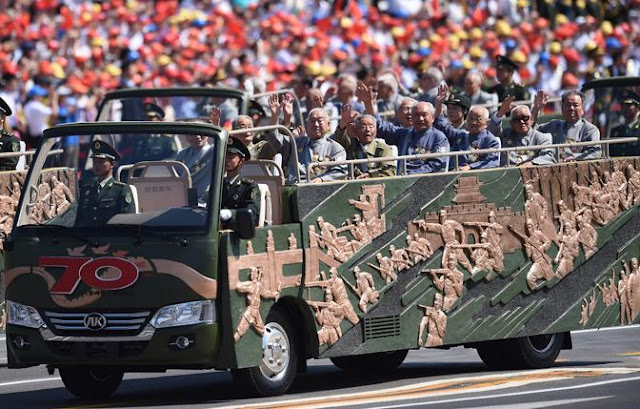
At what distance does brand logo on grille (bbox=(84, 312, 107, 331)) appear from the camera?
13.8 meters

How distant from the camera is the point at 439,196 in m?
15.3

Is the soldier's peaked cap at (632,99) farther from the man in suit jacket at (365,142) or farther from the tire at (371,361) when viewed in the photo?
the tire at (371,361)

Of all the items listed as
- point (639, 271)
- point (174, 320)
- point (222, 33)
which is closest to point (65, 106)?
point (222, 33)

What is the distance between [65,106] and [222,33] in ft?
26.5

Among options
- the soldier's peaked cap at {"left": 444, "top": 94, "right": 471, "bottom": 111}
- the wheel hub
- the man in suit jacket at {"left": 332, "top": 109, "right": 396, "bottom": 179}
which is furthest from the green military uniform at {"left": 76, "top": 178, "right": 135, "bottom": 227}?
the soldier's peaked cap at {"left": 444, "top": 94, "right": 471, "bottom": 111}

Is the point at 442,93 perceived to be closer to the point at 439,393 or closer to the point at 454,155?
the point at 454,155

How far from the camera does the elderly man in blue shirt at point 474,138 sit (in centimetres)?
1628

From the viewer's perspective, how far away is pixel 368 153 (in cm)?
1667

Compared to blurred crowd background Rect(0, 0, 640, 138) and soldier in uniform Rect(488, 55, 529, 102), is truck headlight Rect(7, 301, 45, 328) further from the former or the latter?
blurred crowd background Rect(0, 0, 640, 138)

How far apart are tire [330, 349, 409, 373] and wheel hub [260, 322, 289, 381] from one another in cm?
197

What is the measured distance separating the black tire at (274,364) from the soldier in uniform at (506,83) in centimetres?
1074

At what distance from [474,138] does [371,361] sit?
243 cm

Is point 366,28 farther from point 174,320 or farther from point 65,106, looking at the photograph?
point 174,320

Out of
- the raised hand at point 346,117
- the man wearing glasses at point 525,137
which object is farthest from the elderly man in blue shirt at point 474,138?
the raised hand at point 346,117
